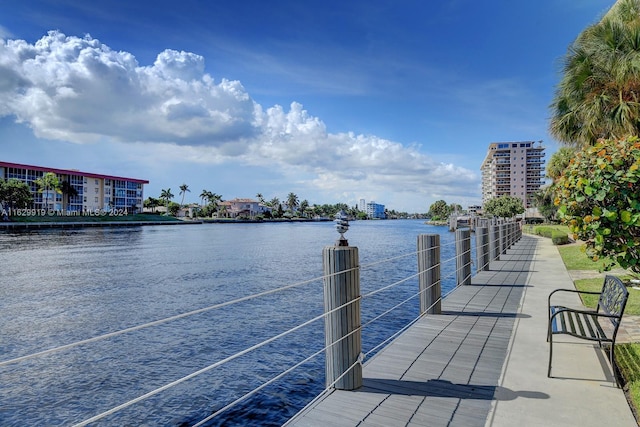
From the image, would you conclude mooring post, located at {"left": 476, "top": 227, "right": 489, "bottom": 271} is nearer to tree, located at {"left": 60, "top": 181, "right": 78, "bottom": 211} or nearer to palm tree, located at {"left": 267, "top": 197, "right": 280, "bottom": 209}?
tree, located at {"left": 60, "top": 181, "right": 78, "bottom": 211}

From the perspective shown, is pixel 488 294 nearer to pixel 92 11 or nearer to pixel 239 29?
pixel 239 29

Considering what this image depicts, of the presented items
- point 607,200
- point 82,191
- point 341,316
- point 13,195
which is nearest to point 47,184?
point 82,191

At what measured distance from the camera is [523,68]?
28.5m

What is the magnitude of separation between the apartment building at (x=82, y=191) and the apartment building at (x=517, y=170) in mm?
101806

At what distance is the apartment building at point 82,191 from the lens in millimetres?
80438

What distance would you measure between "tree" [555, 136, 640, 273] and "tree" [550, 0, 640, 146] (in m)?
10.4

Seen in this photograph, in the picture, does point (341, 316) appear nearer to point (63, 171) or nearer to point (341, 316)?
point (341, 316)

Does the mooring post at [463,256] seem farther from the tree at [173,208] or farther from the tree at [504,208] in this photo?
the tree at [173,208]

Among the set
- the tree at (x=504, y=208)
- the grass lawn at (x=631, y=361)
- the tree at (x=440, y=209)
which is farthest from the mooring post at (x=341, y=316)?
the tree at (x=440, y=209)

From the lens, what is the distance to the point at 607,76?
48.4ft

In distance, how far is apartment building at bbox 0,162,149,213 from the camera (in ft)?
264

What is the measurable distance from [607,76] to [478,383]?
52.6 ft

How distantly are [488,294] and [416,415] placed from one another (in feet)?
17.3

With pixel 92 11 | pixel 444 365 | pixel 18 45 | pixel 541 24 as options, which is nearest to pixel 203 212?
pixel 18 45
